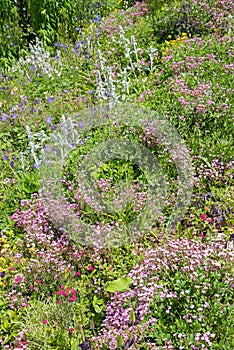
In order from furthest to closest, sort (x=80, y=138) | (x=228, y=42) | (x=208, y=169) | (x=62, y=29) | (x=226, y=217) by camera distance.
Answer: (x=62, y=29) < (x=228, y=42) < (x=80, y=138) < (x=208, y=169) < (x=226, y=217)

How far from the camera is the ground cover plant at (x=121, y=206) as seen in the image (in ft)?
9.18

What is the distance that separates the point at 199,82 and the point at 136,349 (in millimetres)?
3140

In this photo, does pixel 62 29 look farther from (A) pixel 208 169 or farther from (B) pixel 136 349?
(B) pixel 136 349

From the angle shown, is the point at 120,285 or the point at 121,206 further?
the point at 121,206

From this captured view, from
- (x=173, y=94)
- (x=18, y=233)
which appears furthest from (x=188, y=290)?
(x=173, y=94)

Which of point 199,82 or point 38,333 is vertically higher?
point 199,82

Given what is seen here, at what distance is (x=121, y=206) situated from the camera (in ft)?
12.3


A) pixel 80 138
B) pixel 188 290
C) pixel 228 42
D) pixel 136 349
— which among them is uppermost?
pixel 228 42

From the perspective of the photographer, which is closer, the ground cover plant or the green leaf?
the ground cover plant

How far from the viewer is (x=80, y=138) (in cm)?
462

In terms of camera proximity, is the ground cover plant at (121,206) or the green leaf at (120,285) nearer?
the ground cover plant at (121,206)

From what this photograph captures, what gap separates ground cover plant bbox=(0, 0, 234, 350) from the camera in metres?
2.80

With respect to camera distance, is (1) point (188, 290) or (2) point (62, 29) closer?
(1) point (188, 290)

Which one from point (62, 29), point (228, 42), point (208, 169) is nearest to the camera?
point (208, 169)
